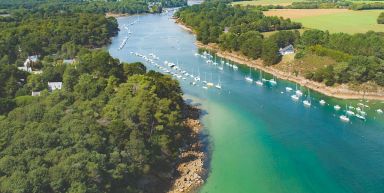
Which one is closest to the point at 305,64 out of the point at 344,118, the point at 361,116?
the point at 361,116

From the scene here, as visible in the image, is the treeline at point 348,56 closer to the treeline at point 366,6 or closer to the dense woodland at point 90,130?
the dense woodland at point 90,130

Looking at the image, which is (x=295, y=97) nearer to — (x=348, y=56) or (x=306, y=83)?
(x=306, y=83)

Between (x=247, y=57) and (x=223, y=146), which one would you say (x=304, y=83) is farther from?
(x=223, y=146)

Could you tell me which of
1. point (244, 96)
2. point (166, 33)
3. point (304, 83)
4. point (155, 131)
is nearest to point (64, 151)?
point (155, 131)

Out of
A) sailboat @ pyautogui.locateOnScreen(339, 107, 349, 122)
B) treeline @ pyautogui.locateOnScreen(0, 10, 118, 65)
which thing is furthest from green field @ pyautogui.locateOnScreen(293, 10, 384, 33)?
treeline @ pyautogui.locateOnScreen(0, 10, 118, 65)

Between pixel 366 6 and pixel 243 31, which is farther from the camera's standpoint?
pixel 366 6

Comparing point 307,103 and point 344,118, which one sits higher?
point 307,103
